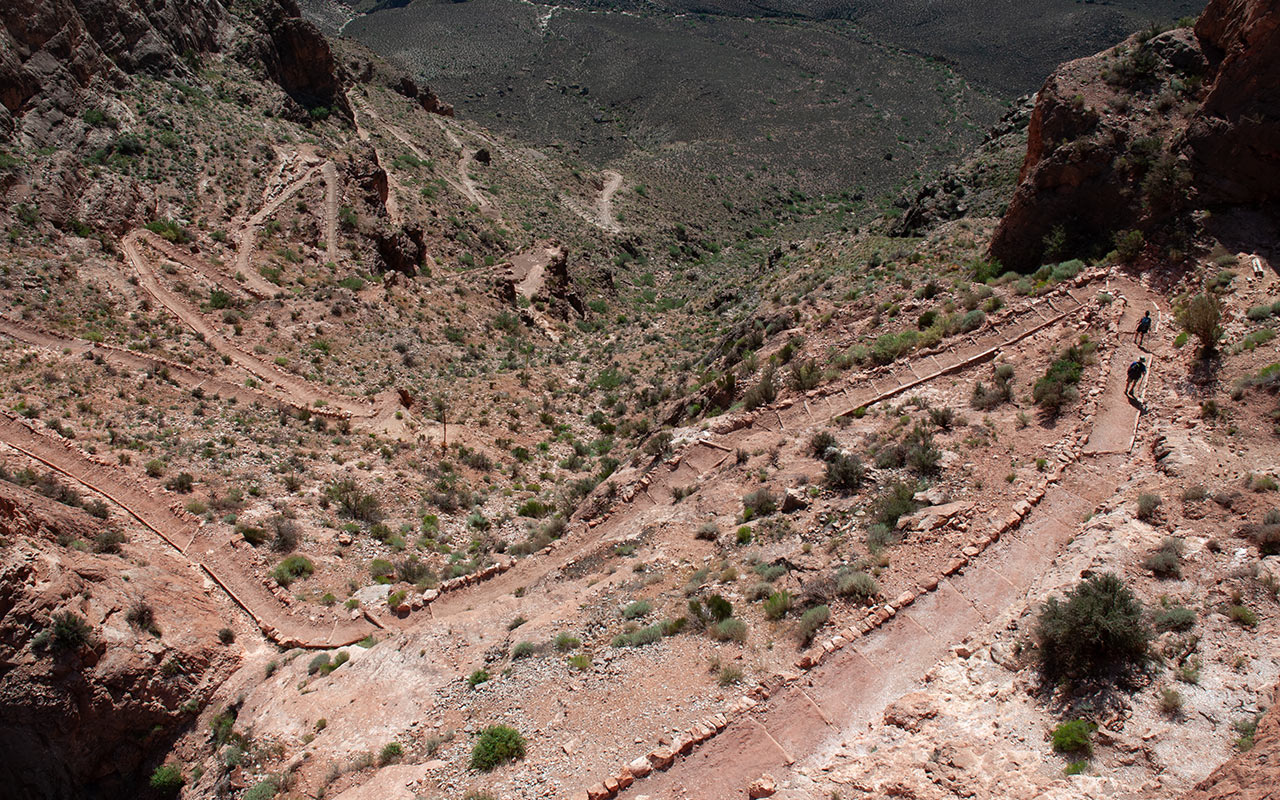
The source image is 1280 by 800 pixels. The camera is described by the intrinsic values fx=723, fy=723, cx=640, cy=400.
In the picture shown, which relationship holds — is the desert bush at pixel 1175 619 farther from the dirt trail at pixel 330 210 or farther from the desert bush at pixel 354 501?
the dirt trail at pixel 330 210

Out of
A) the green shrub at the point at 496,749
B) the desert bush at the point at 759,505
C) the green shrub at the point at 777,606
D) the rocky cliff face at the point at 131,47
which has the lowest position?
the green shrub at the point at 496,749

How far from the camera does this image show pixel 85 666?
13484mm

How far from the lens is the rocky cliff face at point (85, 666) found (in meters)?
13.1

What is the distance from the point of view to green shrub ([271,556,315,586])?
17.1 metres

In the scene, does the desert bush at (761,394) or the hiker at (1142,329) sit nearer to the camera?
the hiker at (1142,329)

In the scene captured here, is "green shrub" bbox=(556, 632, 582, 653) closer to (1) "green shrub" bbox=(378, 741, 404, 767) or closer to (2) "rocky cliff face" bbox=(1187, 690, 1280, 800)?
(1) "green shrub" bbox=(378, 741, 404, 767)

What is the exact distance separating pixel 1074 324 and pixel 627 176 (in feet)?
187

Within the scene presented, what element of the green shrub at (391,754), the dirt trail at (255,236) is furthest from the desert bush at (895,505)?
the dirt trail at (255,236)

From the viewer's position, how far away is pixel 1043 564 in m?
11.9

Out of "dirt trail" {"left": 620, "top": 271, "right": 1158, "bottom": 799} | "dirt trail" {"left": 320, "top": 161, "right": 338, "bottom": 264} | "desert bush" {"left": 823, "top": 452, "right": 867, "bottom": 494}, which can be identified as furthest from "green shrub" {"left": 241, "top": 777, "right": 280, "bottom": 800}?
"dirt trail" {"left": 320, "top": 161, "right": 338, "bottom": 264}

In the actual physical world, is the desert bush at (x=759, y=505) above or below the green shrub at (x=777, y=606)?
above

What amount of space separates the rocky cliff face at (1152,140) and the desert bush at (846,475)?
1094 cm

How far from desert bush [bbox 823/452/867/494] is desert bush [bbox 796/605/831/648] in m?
4.03

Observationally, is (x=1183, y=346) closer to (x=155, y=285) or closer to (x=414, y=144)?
(x=155, y=285)
